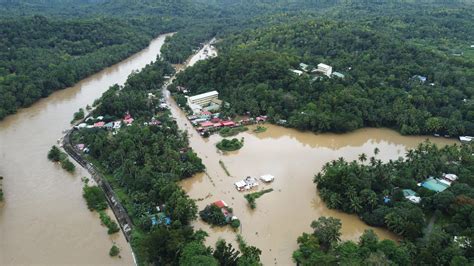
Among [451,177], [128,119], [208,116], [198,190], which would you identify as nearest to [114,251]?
[198,190]

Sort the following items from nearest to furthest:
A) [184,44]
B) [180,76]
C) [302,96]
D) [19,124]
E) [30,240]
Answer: [30,240] < [19,124] < [302,96] < [180,76] < [184,44]

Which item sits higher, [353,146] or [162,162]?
[162,162]

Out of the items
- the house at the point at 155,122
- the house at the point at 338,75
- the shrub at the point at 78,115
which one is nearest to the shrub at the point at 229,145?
the house at the point at 155,122

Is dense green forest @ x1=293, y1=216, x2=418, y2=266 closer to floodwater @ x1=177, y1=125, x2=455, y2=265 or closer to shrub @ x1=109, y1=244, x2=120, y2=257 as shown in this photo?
floodwater @ x1=177, y1=125, x2=455, y2=265

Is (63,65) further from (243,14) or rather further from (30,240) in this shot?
(243,14)

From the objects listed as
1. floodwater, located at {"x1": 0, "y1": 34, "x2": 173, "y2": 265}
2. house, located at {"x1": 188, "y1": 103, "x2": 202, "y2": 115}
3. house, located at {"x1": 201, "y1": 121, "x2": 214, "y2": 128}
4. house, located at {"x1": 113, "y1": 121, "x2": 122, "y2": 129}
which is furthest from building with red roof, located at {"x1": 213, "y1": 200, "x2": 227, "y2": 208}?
house, located at {"x1": 188, "y1": 103, "x2": 202, "y2": 115}

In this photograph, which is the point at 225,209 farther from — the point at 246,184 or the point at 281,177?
the point at 281,177

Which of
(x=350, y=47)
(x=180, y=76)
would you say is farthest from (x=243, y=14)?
(x=180, y=76)
